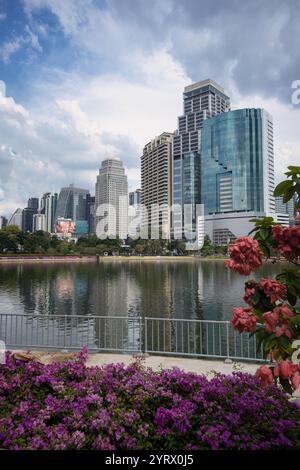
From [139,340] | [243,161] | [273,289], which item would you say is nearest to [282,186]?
[273,289]

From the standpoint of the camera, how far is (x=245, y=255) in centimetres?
336

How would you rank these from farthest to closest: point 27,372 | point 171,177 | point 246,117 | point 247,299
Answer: point 171,177
point 246,117
point 27,372
point 247,299

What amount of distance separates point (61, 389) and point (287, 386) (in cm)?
348

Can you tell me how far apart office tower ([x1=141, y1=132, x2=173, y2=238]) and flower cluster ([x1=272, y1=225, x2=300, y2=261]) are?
15260 centimetres

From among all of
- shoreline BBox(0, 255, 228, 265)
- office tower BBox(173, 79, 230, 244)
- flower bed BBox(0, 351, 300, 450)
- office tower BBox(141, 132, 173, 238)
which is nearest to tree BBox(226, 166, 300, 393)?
flower bed BBox(0, 351, 300, 450)

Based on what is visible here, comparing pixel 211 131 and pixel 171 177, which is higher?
pixel 211 131

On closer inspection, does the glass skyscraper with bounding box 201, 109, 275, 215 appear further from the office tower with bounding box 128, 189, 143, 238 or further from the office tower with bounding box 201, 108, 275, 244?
the office tower with bounding box 128, 189, 143, 238

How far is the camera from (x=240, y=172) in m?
140

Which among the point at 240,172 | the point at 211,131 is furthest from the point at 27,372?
the point at 211,131

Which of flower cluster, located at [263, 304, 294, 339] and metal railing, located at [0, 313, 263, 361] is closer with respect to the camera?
flower cluster, located at [263, 304, 294, 339]

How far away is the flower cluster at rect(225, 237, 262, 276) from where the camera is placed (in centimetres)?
333

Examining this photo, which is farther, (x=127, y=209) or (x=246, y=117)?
(x=127, y=209)

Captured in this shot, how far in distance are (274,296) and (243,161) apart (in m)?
145

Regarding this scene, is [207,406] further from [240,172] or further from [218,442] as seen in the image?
[240,172]
